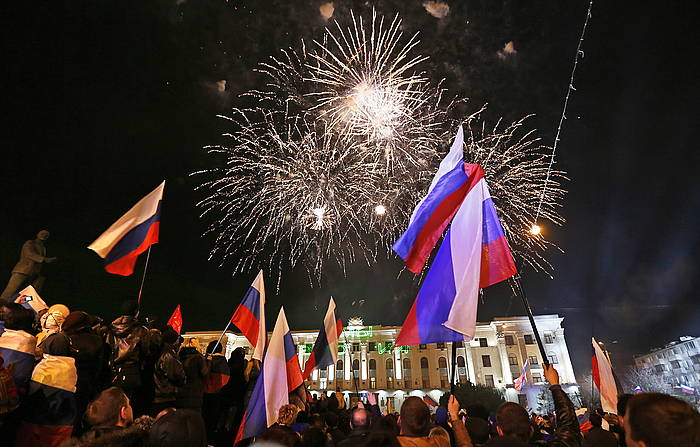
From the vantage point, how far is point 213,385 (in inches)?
218

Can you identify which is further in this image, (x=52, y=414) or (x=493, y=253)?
(x=493, y=253)

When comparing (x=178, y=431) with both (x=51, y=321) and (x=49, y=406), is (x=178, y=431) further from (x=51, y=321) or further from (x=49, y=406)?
(x=51, y=321)

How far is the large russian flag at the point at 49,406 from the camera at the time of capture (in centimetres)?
297

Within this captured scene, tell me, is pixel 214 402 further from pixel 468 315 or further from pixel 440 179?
pixel 440 179

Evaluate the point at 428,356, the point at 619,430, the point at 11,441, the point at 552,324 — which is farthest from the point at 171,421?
the point at 552,324

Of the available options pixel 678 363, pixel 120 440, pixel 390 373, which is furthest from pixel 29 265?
pixel 678 363

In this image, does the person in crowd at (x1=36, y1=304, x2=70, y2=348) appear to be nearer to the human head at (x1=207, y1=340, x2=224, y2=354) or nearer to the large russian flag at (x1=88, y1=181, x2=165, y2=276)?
the large russian flag at (x1=88, y1=181, x2=165, y2=276)

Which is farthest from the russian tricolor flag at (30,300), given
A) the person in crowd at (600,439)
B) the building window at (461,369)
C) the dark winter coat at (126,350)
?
the building window at (461,369)

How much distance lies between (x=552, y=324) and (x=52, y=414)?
5954 cm

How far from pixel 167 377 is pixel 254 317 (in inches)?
96.8

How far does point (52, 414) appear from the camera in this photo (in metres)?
3.02

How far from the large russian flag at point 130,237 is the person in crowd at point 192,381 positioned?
1916 millimetres

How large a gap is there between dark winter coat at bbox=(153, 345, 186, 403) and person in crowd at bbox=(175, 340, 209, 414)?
0.40 feet

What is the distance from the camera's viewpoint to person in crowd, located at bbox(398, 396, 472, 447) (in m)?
2.66
